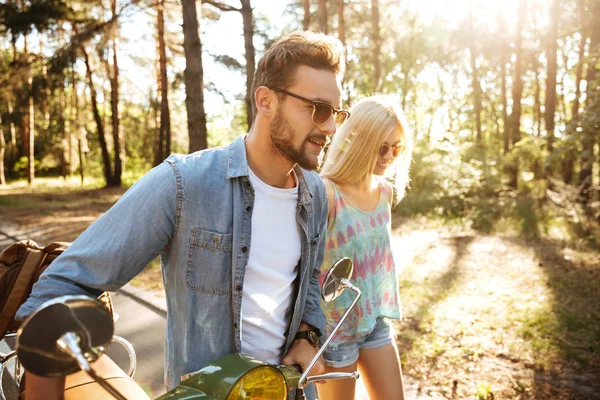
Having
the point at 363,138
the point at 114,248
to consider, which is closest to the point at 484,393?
the point at 363,138

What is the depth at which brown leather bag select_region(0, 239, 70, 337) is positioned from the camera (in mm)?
1939

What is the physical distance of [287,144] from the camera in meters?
1.89

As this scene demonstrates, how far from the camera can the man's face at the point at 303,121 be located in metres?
1.87

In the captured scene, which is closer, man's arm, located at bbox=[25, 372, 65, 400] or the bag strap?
man's arm, located at bbox=[25, 372, 65, 400]

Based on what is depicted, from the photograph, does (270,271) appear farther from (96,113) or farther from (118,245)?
(96,113)

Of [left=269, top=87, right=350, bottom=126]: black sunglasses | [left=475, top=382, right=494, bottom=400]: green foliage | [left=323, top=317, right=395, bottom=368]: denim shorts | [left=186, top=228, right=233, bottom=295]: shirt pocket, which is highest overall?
[left=269, top=87, right=350, bottom=126]: black sunglasses

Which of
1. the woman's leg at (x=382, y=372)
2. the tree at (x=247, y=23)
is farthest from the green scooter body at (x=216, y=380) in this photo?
the tree at (x=247, y=23)

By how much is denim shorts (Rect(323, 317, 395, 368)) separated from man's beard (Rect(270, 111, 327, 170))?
1.20 meters

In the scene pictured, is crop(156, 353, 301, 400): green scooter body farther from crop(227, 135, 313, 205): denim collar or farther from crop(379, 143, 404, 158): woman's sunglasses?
crop(379, 143, 404, 158): woman's sunglasses

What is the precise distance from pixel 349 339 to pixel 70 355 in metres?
→ 1.91

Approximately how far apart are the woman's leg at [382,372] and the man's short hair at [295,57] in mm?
1601

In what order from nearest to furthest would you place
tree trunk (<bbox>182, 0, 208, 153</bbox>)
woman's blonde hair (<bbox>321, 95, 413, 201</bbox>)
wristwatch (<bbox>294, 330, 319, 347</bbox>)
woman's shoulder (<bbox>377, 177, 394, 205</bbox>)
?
wristwatch (<bbox>294, 330, 319, 347</bbox>), woman's blonde hair (<bbox>321, 95, 413, 201</bbox>), woman's shoulder (<bbox>377, 177, 394, 205</bbox>), tree trunk (<bbox>182, 0, 208, 153</bbox>)

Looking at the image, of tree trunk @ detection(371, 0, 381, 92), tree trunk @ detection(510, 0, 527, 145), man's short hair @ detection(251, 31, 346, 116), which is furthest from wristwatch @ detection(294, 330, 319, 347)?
tree trunk @ detection(510, 0, 527, 145)

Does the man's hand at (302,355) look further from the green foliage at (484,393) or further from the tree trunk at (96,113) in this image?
the tree trunk at (96,113)
